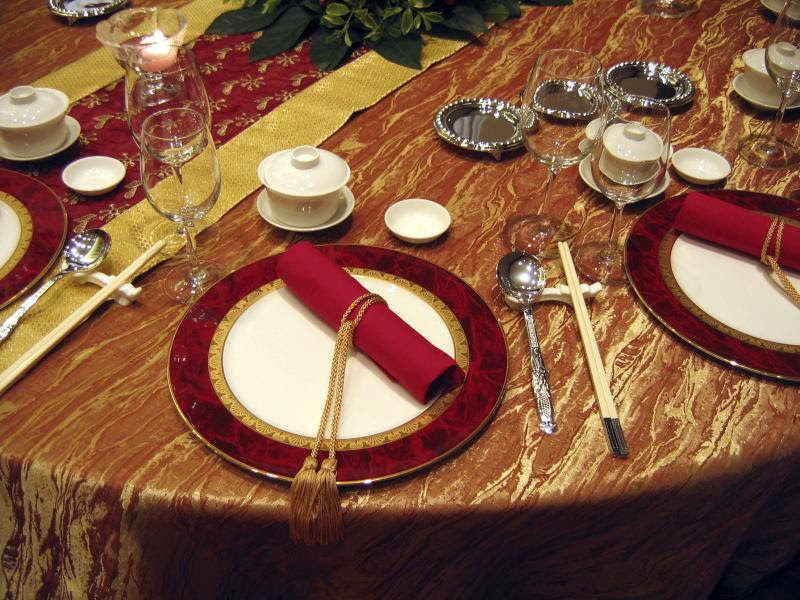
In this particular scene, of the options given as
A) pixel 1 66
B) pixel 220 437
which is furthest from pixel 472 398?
pixel 1 66

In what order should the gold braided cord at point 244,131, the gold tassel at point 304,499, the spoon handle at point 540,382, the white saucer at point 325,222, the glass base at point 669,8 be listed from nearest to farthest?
the gold tassel at point 304,499 → the spoon handle at point 540,382 → the gold braided cord at point 244,131 → the white saucer at point 325,222 → the glass base at point 669,8

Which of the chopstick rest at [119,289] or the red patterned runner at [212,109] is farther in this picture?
the red patterned runner at [212,109]

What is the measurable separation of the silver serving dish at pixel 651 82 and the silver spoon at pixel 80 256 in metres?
0.91

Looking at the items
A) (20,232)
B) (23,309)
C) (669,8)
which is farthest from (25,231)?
(669,8)

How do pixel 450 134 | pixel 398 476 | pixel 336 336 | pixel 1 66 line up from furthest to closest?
1. pixel 1 66
2. pixel 450 134
3. pixel 336 336
4. pixel 398 476

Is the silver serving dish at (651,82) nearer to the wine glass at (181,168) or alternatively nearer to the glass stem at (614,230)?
the glass stem at (614,230)

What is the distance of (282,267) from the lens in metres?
0.79

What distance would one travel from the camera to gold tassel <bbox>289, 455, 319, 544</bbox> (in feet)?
2.01

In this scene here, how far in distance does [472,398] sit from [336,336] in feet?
0.57

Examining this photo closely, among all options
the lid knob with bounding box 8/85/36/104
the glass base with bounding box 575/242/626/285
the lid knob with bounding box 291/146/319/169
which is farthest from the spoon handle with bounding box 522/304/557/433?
the lid knob with bounding box 8/85/36/104

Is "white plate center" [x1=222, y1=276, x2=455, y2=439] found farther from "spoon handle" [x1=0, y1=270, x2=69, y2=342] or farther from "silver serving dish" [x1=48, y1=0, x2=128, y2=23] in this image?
"silver serving dish" [x1=48, y1=0, x2=128, y2=23]

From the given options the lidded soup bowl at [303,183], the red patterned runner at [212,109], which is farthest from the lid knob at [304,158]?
the red patterned runner at [212,109]

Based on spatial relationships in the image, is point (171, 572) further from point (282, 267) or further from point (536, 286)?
point (536, 286)

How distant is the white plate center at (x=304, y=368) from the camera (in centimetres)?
69
